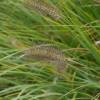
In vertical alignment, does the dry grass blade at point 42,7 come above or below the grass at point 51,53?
above

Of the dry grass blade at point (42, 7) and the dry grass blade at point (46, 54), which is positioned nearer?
the dry grass blade at point (46, 54)

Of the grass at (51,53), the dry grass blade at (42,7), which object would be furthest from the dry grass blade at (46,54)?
the dry grass blade at (42,7)

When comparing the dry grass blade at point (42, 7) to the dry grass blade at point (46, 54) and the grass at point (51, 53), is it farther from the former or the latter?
the dry grass blade at point (46, 54)

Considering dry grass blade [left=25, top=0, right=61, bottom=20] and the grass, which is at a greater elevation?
dry grass blade [left=25, top=0, right=61, bottom=20]

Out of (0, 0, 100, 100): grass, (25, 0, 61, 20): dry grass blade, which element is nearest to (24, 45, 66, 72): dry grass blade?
(0, 0, 100, 100): grass

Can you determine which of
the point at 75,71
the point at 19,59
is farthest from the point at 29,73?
the point at 75,71

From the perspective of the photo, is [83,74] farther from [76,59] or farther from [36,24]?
[36,24]

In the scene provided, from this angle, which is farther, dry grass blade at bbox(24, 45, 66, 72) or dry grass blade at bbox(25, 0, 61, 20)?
dry grass blade at bbox(25, 0, 61, 20)

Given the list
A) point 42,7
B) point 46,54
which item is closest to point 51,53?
point 46,54

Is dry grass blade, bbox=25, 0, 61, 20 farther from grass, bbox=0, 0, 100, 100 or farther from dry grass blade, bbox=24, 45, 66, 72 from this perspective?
dry grass blade, bbox=24, 45, 66, 72
